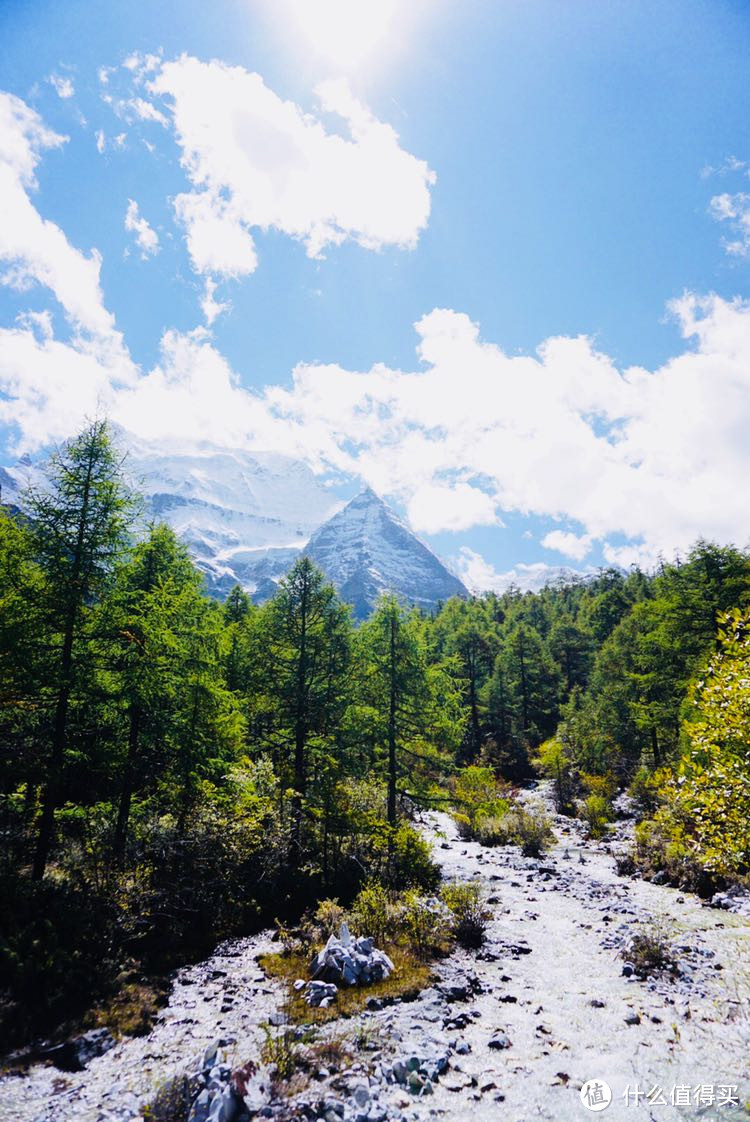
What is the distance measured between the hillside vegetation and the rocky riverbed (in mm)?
1688

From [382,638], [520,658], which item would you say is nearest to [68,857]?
[382,638]

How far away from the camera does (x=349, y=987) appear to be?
37.0ft

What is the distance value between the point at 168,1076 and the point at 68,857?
8363 mm

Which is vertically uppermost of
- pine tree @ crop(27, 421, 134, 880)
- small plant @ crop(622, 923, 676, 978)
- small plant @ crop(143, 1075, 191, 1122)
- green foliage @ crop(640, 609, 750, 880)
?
pine tree @ crop(27, 421, 134, 880)

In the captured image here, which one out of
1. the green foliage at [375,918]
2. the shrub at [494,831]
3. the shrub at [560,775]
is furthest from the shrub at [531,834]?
the green foliage at [375,918]

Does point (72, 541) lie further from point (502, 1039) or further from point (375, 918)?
point (502, 1039)

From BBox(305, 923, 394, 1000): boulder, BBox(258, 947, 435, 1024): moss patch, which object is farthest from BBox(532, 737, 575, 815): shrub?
BBox(305, 923, 394, 1000): boulder

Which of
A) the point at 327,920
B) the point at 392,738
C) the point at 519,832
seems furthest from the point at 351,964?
the point at 519,832

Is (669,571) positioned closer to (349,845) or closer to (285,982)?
(349,845)

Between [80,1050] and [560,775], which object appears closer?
[80,1050]

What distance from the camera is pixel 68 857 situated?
14.6 metres

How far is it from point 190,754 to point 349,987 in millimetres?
8029

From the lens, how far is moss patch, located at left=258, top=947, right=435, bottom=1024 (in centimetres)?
1026

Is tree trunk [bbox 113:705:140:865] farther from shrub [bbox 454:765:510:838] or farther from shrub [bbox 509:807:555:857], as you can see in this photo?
shrub [bbox 509:807:555:857]
